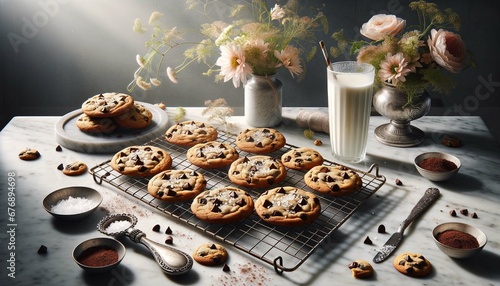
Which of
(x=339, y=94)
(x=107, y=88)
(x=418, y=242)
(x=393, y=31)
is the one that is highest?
(x=393, y=31)

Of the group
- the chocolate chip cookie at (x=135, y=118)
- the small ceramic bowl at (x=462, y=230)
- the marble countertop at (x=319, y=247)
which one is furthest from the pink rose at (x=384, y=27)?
the chocolate chip cookie at (x=135, y=118)

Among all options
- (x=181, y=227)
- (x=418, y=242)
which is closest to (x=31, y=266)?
(x=181, y=227)

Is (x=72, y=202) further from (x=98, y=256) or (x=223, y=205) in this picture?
(x=223, y=205)

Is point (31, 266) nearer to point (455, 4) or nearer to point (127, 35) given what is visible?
point (127, 35)

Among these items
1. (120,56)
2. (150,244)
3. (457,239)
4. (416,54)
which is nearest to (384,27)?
(416,54)

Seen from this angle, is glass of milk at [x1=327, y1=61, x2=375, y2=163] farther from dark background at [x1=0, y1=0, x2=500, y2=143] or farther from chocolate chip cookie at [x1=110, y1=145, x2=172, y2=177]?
dark background at [x1=0, y1=0, x2=500, y2=143]

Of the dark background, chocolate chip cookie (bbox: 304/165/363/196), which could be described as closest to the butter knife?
chocolate chip cookie (bbox: 304/165/363/196)
